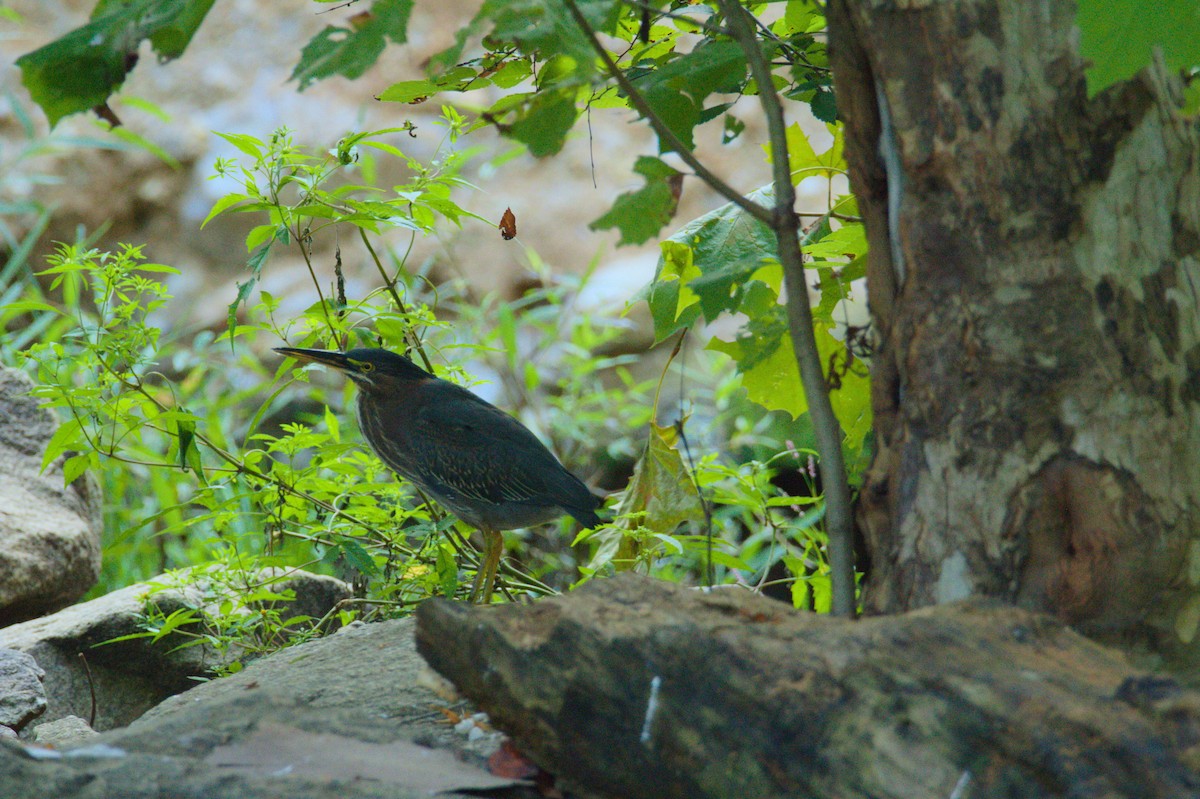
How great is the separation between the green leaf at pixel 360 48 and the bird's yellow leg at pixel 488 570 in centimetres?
205

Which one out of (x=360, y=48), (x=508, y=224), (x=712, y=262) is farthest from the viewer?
(x=508, y=224)

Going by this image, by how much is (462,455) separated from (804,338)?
6.75 feet

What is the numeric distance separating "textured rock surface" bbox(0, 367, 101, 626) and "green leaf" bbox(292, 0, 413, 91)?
97.6 inches

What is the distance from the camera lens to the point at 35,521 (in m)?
3.78

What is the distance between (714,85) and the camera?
2168 mm

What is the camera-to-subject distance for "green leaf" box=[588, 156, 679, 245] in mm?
1776

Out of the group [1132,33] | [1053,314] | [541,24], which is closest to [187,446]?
[541,24]

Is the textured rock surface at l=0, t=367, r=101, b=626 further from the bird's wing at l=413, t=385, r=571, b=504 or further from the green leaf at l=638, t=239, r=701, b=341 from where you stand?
the green leaf at l=638, t=239, r=701, b=341

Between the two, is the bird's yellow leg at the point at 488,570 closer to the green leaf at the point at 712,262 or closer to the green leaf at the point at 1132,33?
the green leaf at the point at 712,262

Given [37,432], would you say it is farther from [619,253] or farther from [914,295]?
[619,253]

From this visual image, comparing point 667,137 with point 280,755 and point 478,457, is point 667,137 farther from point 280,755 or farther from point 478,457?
point 478,457

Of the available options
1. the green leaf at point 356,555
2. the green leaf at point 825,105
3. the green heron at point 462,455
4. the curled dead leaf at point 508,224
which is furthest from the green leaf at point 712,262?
the green heron at point 462,455

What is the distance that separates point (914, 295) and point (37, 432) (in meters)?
3.54

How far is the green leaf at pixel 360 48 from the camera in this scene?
1557 mm
